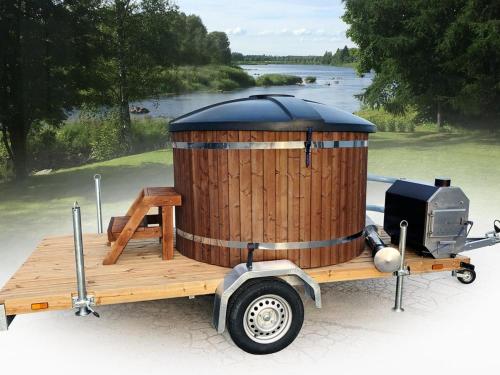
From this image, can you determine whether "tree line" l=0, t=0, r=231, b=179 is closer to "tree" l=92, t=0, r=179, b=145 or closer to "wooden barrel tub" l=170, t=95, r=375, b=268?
"tree" l=92, t=0, r=179, b=145

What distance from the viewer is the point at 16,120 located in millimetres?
16781

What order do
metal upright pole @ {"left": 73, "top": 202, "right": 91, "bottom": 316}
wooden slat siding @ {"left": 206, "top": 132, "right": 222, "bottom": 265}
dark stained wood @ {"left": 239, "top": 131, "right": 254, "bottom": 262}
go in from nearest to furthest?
1. metal upright pole @ {"left": 73, "top": 202, "right": 91, "bottom": 316}
2. dark stained wood @ {"left": 239, "top": 131, "right": 254, "bottom": 262}
3. wooden slat siding @ {"left": 206, "top": 132, "right": 222, "bottom": 265}

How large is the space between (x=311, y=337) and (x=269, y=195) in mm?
1546

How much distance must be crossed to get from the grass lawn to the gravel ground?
5973mm

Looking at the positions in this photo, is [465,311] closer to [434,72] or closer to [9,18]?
[9,18]

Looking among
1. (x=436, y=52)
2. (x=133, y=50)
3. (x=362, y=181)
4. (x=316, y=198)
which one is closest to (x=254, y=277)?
(x=316, y=198)

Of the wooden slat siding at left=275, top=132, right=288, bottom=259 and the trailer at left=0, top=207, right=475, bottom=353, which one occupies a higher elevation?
the wooden slat siding at left=275, top=132, right=288, bottom=259

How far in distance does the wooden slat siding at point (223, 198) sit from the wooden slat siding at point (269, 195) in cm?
40

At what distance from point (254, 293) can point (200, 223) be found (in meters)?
1.12

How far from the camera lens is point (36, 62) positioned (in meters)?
16.3

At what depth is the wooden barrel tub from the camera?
444 centimetres

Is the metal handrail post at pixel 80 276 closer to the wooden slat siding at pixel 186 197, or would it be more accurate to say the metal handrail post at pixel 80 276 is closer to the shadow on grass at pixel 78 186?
the wooden slat siding at pixel 186 197

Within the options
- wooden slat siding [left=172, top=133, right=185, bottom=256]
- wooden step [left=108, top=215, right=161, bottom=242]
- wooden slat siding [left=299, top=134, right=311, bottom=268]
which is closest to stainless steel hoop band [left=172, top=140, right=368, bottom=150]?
wooden slat siding [left=299, top=134, right=311, bottom=268]

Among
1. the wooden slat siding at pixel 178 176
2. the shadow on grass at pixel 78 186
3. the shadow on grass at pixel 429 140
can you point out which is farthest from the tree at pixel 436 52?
the wooden slat siding at pixel 178 176
